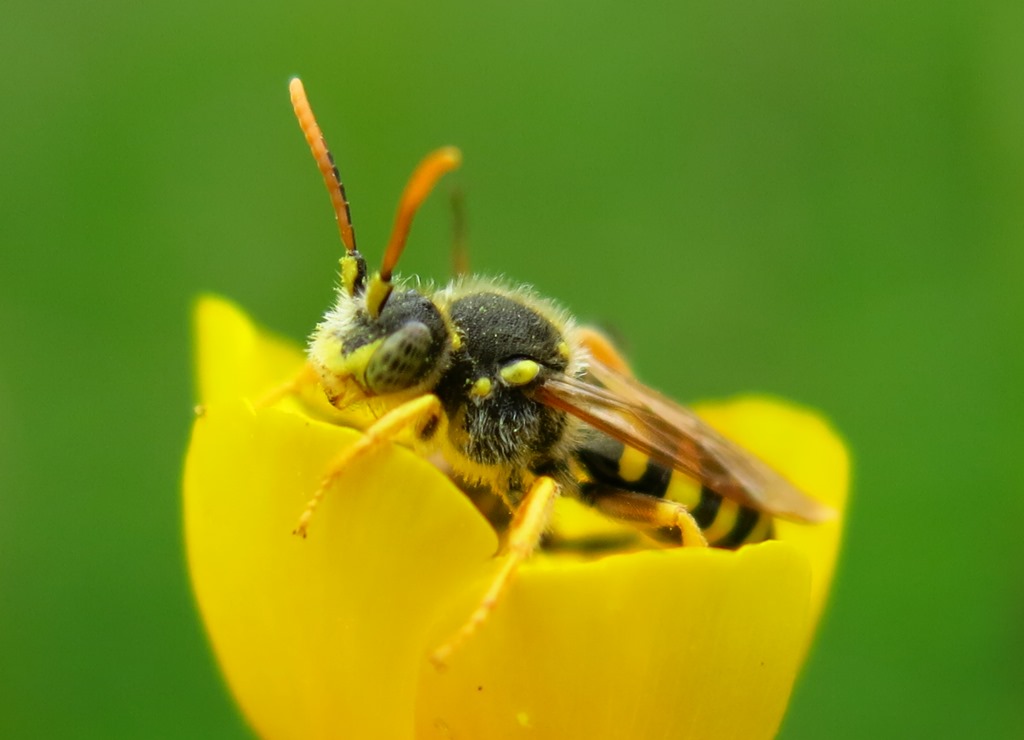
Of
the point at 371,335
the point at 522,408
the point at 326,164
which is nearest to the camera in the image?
the point at 326,164

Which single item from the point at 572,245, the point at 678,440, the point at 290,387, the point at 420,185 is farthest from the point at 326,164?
the point at 572,245

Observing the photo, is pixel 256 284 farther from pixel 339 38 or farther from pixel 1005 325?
pixel 1005 325

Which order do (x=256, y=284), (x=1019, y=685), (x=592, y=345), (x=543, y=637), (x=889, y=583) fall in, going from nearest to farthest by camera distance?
(x=543, y=637) → (x=592, y=345) → (x=1019, y=685) → (x=889, y=583) → (x=256, y=284)

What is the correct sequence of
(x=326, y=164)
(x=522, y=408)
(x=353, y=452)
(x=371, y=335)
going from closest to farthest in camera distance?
(x=353, y=452), (x=326, y=164), (x=371, y=335), (x=522, y=408)

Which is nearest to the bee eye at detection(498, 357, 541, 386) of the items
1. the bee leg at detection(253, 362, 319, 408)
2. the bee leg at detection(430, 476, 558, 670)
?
the bee leg at detection(430, 476, 558, 670)

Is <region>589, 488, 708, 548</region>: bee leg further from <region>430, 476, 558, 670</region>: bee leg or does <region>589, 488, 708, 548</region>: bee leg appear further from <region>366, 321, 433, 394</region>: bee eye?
<region>366, 321, 433, 394</region>: bee eye

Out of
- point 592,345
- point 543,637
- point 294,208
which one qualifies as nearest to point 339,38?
point 294,208

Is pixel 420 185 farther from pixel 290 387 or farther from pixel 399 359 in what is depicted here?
pixel 290 387
